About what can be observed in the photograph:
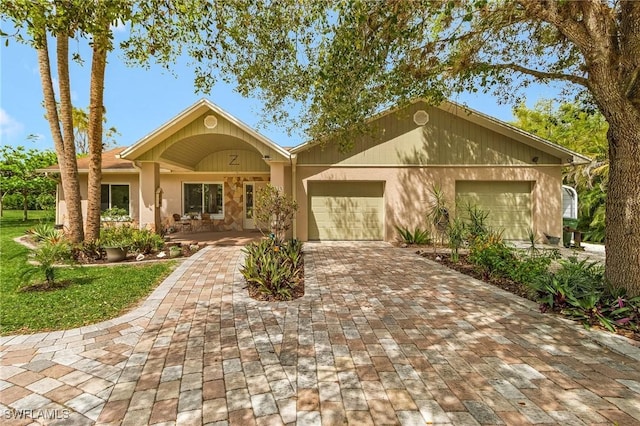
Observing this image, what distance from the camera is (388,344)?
3641 mm

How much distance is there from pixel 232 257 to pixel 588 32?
8667 mm

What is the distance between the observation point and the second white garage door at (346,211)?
12.4 metres

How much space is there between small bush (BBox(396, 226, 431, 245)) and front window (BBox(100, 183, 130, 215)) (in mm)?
12447

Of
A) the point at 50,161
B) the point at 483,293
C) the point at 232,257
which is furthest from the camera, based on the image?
the point at 50,161

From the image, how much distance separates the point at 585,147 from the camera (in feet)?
69.2

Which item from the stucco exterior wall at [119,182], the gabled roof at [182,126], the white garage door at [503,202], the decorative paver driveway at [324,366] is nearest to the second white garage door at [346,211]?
the gabled roof at [182,126]

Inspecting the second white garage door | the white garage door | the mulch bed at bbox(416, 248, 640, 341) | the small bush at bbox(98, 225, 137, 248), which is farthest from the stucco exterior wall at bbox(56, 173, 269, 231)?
the mulch bed at bbox(416, 248, 640, 341)

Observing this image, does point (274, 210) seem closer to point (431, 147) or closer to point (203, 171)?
point (431, 147)

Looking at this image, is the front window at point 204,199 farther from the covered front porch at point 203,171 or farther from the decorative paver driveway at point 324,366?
the decorative paver driveway at point 324,366

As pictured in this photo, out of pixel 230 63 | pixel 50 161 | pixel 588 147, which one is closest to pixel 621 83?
pixel 230 63

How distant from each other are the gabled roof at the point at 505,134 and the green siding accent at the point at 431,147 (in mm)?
188

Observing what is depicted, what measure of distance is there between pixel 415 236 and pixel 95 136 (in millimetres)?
10788

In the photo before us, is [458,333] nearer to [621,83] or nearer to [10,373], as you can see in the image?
[621,83]

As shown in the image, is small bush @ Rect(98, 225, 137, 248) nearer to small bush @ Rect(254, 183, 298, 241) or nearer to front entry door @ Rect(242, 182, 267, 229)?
small bush @ Rect(254, 183, 298, 241)
